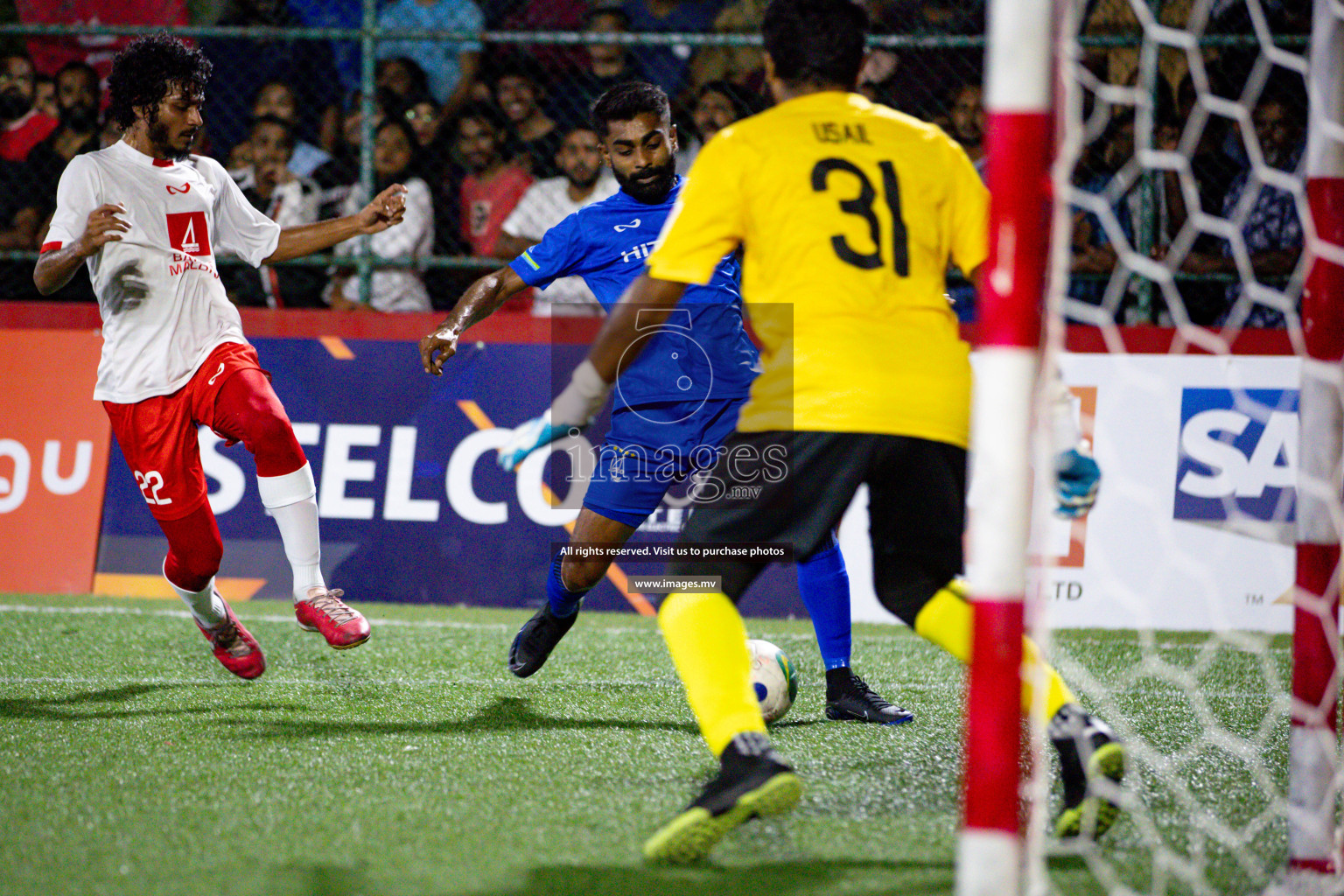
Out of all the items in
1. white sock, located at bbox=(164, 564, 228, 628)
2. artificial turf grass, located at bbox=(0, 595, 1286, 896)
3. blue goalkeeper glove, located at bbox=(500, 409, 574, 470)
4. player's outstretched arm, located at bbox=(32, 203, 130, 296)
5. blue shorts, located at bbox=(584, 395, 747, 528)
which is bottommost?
artificial turf grass, located at bbox=(0, 595, 1286, 896)

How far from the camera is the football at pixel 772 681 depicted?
3.75 m

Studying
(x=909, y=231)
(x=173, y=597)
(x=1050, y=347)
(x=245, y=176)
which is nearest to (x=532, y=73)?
(x=245, y=176)

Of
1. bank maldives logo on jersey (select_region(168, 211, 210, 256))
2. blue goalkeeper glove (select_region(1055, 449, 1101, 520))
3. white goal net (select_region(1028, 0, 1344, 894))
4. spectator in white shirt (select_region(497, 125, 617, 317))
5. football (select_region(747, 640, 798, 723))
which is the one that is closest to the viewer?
blue goalkeeper glove (select_region(1055, 449, 1101, 520))

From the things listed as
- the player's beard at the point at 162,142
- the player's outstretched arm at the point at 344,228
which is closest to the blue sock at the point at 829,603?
the player's outstretched arm at the point at 344,228

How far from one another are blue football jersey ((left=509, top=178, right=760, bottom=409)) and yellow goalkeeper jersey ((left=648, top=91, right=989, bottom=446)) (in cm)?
157

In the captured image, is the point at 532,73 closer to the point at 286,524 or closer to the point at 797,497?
the point at 286,524

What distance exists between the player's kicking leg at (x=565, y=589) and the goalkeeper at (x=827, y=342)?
5.14 ft

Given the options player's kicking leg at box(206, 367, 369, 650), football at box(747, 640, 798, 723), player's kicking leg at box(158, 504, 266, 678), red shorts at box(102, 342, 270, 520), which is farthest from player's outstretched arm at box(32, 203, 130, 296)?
football at box(747, 640, 798, 723)

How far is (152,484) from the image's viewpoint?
169 inches

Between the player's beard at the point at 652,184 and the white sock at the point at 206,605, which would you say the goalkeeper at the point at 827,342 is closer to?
the player's beard at the point at 652,184

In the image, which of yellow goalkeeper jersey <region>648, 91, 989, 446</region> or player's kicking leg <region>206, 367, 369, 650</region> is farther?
player's kicking leg <region>206, 367, 369, 650</region>

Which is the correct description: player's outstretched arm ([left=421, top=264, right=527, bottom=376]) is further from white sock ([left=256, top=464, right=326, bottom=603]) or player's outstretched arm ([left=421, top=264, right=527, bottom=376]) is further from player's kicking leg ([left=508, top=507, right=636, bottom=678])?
player's kicking leg ([left=508, top=507, right=636, bottom=678])

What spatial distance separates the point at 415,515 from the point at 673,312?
8.44 feet

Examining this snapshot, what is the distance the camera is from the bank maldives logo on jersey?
14.5ft
